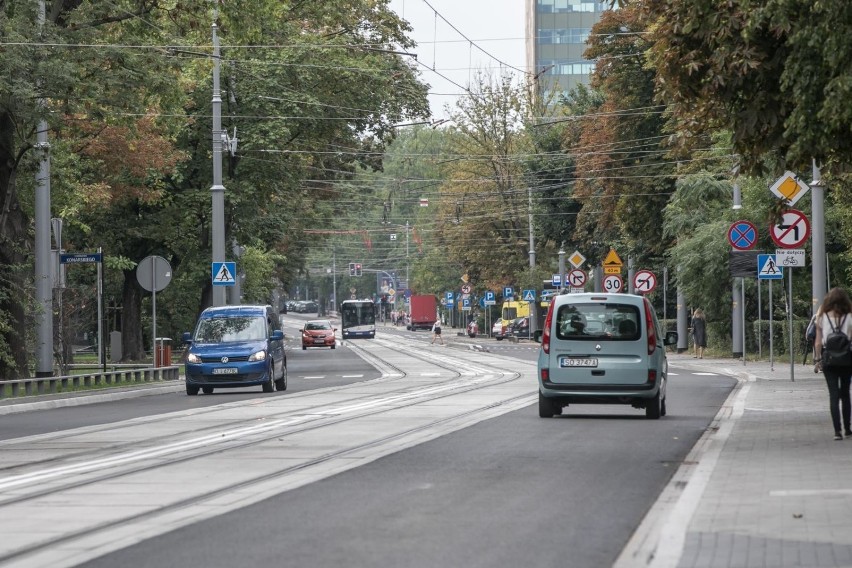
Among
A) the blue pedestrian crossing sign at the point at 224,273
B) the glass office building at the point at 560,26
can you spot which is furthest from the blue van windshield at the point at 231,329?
the glass office building at the point at 560,26

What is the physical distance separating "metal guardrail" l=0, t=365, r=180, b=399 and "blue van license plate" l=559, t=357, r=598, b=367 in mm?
11796

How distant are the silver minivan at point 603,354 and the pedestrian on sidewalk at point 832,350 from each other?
13.9 feet

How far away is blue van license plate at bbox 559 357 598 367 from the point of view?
2158cm

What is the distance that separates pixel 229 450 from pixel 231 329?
16.8 m

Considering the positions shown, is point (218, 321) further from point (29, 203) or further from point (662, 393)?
point (662, 393)

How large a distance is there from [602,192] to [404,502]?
49.5m

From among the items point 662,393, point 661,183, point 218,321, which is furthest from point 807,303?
point 662,393

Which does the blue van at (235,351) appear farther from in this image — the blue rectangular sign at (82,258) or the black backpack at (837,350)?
the black backpack at (837,350)

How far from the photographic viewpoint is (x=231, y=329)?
3347cm

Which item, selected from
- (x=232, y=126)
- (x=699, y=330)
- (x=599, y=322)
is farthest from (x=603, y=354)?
(x=699, y=330)

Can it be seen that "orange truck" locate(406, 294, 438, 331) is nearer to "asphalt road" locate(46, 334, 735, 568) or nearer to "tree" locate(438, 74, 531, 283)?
"tree" locate(438, 74, 531, 283)

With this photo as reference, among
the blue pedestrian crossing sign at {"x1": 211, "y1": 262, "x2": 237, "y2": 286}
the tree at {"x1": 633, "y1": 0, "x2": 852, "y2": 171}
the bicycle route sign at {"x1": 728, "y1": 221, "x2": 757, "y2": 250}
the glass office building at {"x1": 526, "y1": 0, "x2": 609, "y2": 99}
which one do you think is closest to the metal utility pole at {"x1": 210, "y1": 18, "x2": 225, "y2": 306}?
the blue pedestrian crossing sign at {"x1": 211, "y1": 262, "x2": 237, "y2": 286}

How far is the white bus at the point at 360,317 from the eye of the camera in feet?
367

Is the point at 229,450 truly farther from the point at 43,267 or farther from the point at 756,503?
the point at 43,267
